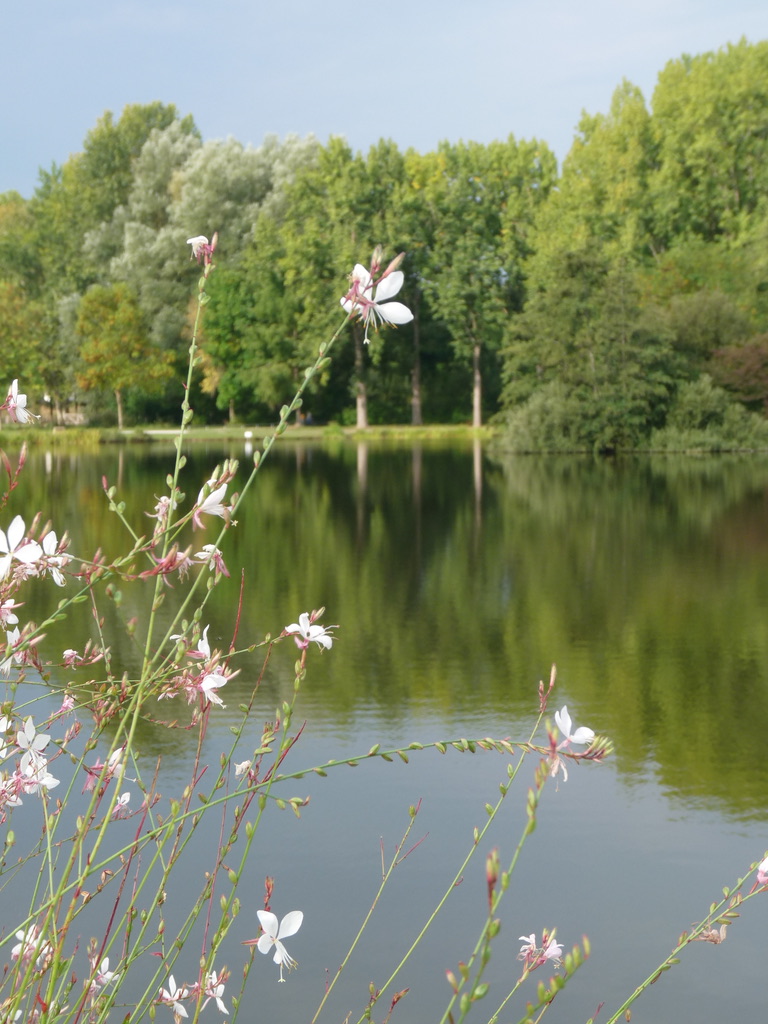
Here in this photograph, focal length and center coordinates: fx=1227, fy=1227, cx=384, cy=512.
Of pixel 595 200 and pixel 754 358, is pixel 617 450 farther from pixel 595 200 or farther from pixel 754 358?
pixel 595 200

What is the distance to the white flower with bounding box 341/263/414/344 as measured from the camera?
142cm

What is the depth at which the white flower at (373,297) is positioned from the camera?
1418 millimetres

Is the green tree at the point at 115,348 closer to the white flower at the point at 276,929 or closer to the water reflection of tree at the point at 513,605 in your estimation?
the water reflection of tree at the point at 513,605

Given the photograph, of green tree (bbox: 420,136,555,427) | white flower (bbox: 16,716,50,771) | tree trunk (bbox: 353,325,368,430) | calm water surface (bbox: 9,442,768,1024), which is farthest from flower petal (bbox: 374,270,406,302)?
tree trunk (bbox: 353,325,368,430)

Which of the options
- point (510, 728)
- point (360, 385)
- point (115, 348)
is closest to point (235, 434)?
point (360, 385)

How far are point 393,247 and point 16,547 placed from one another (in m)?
44.3

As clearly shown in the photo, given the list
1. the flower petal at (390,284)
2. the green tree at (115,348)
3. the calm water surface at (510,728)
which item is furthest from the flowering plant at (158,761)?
the green tree at (115,348)

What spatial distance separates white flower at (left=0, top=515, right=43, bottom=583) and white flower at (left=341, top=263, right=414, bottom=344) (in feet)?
1.76

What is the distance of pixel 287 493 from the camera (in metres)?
20.6

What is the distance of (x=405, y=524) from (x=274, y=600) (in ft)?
19.5

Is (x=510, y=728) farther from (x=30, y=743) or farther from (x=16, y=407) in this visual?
(x=16, y=407)

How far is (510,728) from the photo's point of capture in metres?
5.87

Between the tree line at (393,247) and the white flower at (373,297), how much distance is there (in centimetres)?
3967

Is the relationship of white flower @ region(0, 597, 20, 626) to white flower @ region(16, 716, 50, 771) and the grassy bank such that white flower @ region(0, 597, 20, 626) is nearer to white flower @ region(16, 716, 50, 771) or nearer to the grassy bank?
white flower @ region(16, 716, 50, 771)
